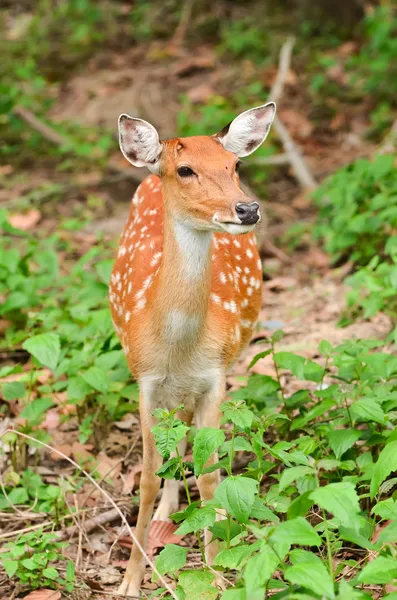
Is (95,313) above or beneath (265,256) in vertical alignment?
above

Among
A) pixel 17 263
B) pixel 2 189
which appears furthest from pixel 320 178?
pixel 17 263

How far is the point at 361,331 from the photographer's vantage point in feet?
19.4

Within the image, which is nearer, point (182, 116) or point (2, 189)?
point (2, 189)

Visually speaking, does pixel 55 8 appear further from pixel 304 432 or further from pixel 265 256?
pixel 304 432

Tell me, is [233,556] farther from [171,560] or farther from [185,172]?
[185,172]

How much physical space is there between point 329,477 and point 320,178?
544cm

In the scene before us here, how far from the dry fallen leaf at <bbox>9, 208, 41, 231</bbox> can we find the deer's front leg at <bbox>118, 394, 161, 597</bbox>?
14.2ft

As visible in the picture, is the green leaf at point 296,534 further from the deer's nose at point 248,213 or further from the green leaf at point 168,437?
the deer's nose at point 248,213

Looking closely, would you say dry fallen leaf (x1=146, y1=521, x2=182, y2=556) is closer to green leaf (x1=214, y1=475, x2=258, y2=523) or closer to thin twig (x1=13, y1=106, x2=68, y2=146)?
green leaf (x1=214, y1=475, x2=258, y2=523)

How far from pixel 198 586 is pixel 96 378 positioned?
1.44 meters

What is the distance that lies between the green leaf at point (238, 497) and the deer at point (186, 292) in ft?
2.45

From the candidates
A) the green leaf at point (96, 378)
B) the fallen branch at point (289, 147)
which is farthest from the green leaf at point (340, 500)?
the fallen branch at point (289, 147)

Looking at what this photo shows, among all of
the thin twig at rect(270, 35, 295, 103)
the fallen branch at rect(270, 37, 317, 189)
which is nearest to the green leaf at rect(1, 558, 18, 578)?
the fallen branch at rect(270, 37, 317, 189)

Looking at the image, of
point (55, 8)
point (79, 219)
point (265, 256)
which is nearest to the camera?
point (265, 256)
